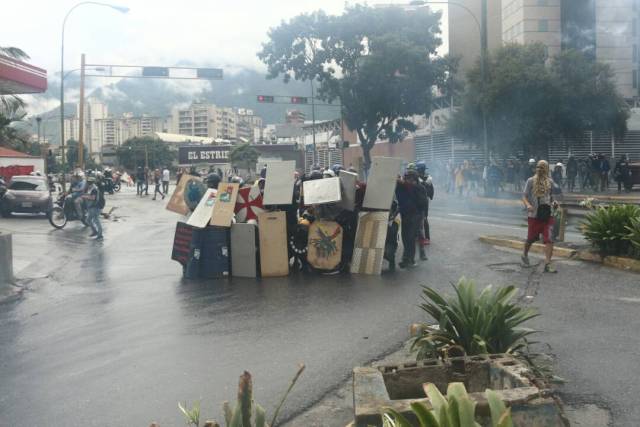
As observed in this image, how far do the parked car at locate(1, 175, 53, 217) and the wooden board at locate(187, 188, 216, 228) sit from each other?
14.0 meters

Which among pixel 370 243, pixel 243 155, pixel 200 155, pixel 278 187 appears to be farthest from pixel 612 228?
pixel 200 155

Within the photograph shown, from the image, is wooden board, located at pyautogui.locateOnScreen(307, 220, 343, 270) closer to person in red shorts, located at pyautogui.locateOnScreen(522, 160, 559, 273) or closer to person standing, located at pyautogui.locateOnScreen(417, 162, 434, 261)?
person standing, located at pyautogui.locateOnScreen(417, 162, 434, 261)

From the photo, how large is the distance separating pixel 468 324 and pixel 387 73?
36.3 metres

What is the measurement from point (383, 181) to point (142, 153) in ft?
357

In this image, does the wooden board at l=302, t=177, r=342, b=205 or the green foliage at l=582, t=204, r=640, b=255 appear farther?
the green foliage at l=582, t=204, r=640, b=255

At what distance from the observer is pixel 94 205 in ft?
57.5

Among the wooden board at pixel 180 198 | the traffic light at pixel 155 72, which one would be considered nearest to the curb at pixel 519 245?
the wooden board at pixel 180 198

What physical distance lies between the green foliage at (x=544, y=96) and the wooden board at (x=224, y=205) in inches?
925

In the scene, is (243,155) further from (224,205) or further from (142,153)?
(224,205)

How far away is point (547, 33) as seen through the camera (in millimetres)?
48438

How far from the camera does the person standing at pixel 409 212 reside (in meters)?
11.5

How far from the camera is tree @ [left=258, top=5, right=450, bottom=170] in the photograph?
132 feet

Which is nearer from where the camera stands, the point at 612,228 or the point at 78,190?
the point at 612,228

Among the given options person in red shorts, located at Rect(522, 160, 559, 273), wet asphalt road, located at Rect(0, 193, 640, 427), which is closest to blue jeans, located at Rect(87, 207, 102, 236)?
wet asphalt road, located at Rect(0, 193, 640, 427)
